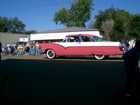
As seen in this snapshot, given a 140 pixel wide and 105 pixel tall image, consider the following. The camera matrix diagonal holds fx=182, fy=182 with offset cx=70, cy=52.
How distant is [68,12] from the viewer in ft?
208

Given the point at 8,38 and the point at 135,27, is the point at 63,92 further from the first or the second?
the point at 8,38

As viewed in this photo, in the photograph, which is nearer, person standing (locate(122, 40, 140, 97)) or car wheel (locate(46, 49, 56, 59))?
person standing (locate(122, 40, 140, 97))

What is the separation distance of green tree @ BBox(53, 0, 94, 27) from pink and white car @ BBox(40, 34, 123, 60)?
47.8 metres

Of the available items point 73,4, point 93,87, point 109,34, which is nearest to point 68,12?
point 73,4

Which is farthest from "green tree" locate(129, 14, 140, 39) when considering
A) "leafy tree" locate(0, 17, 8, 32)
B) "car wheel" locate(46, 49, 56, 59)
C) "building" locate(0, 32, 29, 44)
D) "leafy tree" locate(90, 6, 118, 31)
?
"leafy tree" locate(0, 17, 8, 32)

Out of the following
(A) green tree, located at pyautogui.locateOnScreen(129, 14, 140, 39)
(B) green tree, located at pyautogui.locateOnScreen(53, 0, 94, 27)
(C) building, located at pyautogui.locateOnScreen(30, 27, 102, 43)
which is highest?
(B) green tree, located at pyautogui.locateOnScreen(53, 0, 94, 27)

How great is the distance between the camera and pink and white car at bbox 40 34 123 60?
12562 mm

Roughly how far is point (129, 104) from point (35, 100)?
7.49 ft

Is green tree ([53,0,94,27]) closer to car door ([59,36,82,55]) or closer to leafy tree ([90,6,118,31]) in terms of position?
leafy tree ([90,6,118,31])

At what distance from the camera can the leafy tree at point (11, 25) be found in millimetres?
96069

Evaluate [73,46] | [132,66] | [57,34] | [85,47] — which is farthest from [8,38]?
[132,66]

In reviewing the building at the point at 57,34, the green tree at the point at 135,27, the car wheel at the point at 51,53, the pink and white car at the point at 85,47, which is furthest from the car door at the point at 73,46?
the green tree at the point at 135,27

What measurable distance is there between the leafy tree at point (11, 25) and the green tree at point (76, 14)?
4435 cm

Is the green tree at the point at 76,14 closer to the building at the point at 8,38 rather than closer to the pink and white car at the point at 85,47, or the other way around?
the building at the point at 8,38
